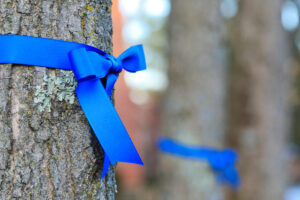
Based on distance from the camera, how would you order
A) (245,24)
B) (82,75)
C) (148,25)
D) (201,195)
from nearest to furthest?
(82,75) < (201,195) < (245,24) < (148,25)

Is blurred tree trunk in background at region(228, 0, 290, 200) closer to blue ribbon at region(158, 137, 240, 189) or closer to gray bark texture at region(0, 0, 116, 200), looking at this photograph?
blue ribbon at region(158, 137, 240, 189)

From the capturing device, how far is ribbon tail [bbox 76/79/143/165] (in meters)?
1.00

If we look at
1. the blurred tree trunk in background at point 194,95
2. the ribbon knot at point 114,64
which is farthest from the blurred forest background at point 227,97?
the ribbon knot at point 114,64

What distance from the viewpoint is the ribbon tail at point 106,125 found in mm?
1004

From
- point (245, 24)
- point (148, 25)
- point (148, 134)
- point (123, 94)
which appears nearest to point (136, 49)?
point (245, 24)

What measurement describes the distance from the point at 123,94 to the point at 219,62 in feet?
20.0

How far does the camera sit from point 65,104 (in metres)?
1.06

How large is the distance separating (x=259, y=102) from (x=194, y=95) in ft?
5.16

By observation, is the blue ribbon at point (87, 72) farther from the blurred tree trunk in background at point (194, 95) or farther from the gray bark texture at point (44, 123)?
the blurred tree trunk in background at point (194, 95)

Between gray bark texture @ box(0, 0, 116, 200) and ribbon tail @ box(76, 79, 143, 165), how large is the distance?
6 cm

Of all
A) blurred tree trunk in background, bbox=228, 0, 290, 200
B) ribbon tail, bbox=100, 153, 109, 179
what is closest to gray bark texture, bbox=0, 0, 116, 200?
ribbon tail, bbox=100, 153, 109, 179

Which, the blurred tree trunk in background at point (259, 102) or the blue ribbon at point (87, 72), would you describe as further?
the blurred tree trunk in background at point (259, 102)

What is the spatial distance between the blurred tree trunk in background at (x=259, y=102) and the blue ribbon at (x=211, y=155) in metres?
1.22

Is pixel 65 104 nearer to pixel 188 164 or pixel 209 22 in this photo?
pixel 188 164
